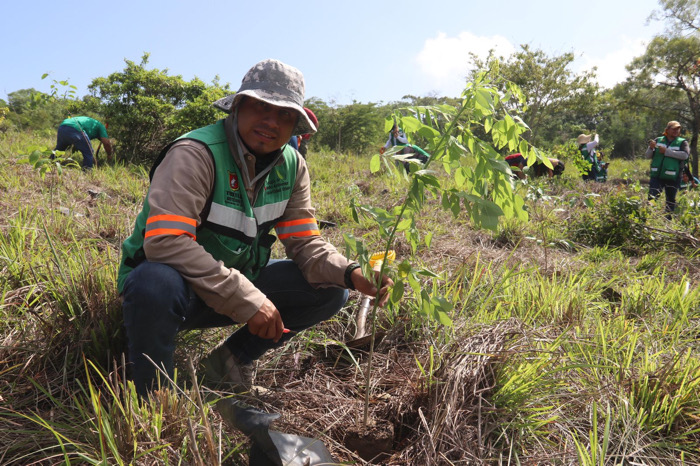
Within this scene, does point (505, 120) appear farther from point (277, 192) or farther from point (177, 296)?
point (177, 296)

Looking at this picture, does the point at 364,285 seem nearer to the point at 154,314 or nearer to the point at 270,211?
the point at 270,211

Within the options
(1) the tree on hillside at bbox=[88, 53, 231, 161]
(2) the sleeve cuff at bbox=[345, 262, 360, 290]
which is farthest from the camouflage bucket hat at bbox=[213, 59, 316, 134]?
(1) the tree on hillside at bbox=[88, 53, 231, 161]

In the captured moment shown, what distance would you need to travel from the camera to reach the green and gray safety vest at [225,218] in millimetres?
1664

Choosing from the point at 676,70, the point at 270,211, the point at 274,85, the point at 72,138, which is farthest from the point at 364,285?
the point at 676,70

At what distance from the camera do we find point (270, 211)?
1927 millimetres

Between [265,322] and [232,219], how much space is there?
0.45 meters

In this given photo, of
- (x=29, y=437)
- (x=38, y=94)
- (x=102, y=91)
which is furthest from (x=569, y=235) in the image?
(x=102, y=91)

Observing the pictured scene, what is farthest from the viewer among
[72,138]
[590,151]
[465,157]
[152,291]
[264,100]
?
[590,151]

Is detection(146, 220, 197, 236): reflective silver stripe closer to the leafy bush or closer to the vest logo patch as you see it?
the vest logo patch

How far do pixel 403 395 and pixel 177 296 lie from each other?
942 mm

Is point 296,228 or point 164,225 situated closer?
point 164,225

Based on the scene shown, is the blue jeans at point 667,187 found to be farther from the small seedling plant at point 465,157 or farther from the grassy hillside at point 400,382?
the small seedling plant at point 465,157

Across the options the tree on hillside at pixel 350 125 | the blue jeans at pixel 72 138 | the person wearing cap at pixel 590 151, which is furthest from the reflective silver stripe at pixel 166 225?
the tree on hillside at pixel 350 125

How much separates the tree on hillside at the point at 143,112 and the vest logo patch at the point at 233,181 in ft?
20.1
